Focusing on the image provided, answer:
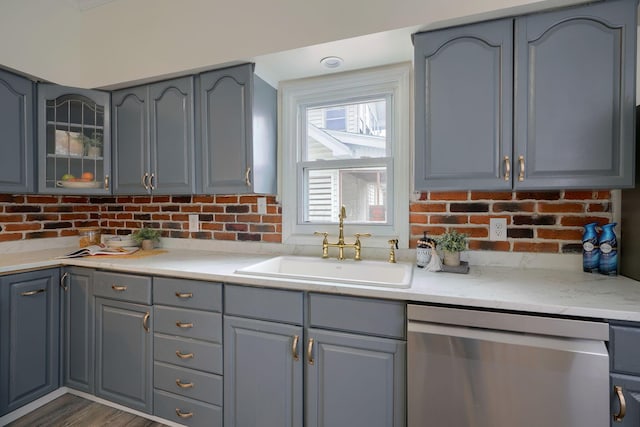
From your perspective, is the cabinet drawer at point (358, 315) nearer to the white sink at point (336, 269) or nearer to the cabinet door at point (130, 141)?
the white sink at point (336, 269)

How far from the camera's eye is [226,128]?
187 cm

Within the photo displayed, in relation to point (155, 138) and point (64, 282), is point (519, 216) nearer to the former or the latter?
point (155, 138)

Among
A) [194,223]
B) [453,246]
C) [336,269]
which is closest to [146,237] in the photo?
[194,223]

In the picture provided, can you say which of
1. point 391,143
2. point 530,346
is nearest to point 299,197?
point 391,143

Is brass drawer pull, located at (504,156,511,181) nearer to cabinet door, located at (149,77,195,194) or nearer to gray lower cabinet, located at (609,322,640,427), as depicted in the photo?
gray lower cabinet, located at (609,322,640,427)

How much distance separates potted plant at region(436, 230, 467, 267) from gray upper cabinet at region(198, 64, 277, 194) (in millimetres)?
1162

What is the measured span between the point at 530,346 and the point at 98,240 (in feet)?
10.2

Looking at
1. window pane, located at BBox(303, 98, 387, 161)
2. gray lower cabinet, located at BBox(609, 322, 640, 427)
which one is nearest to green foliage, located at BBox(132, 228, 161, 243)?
window pane, located at BBox(303, 98, 387, 161)

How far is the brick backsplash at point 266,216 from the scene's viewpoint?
156 centimetres

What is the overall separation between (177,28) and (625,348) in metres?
2.77

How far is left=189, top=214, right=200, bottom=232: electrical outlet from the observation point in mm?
2385

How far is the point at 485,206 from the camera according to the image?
1.69 meters

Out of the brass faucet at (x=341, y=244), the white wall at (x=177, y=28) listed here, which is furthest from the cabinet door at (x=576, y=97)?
the brass faucet at (x=341, y=244)

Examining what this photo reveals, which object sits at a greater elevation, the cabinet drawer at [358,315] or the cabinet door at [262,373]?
the cabinet drawer at [358,315]
